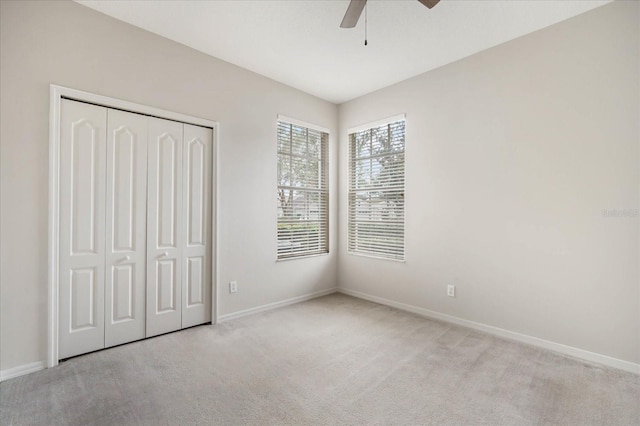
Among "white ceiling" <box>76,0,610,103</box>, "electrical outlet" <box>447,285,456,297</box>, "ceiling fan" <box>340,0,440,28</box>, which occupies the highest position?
"white ceiling" <box>76,0,610,103</box>

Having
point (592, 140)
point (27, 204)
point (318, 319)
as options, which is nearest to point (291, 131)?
point (318, 319)

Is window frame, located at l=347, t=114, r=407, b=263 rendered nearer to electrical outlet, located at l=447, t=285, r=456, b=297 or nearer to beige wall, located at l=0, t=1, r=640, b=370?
beige wall, located at l=0, t=1, r=640, b=370

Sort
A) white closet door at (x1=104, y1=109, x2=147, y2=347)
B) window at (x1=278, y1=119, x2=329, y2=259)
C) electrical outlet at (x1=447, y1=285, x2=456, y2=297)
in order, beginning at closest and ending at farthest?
white closet door at (x1=104, y1=109, x2=147, y2=347), electrical outlet at (x1=447, y1=285, x2=456, y2=297), window at (x1=278, y1=119, x2=329, y2=259)

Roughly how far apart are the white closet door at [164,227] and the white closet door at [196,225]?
2.5 inches

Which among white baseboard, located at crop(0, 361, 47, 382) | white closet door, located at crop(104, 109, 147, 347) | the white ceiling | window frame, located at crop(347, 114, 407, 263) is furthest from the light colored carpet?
the white ceiling

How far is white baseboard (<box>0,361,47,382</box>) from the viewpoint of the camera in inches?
86.8

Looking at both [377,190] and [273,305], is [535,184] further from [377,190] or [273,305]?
[273,305]

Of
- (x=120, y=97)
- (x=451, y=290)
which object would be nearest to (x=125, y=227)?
(x=120, y=97)

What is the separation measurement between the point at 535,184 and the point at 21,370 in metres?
4.58

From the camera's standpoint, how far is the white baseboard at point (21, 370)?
2.21 m

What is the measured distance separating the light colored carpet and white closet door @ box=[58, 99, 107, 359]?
Result: 30 cm

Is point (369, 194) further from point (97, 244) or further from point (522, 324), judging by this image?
point (97, 244)

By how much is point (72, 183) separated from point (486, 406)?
354 centimetres

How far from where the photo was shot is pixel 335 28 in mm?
2812
